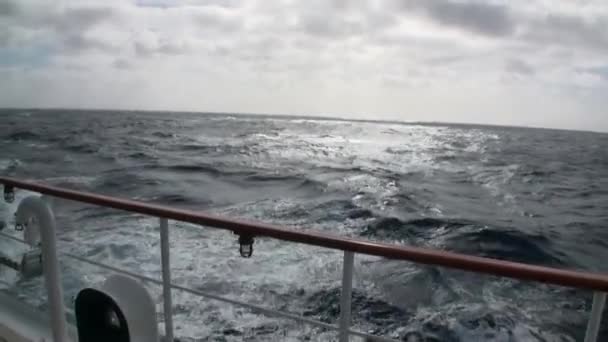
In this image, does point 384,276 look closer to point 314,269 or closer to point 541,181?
point 314,269

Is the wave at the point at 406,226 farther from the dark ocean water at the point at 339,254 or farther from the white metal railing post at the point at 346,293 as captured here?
the white metal railing post at the point at 346,293

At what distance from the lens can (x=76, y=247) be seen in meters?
4.61

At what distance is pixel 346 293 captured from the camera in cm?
97

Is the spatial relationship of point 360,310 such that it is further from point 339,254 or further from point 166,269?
point 166,269

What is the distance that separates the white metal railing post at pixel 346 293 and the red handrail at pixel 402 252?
0.03 meters

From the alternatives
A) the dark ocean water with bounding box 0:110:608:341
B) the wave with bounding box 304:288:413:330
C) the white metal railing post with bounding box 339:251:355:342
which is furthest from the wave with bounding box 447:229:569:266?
the white metal railing post with bounding box 339:251:355:342

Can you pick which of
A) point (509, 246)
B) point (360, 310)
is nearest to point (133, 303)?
point (360, 310)

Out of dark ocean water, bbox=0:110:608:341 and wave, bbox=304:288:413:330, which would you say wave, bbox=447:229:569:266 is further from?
wave, bbox=304:288:413:330

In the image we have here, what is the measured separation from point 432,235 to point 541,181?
8.33 m

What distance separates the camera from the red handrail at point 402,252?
2.63 feet

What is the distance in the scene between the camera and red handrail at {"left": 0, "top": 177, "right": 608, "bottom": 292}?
80 cm

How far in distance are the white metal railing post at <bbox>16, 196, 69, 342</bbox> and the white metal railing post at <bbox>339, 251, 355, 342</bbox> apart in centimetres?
85

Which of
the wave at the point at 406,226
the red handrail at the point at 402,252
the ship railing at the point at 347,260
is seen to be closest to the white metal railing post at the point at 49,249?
the ship railing at the point at 347,260

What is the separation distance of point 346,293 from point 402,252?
0.58 ft
